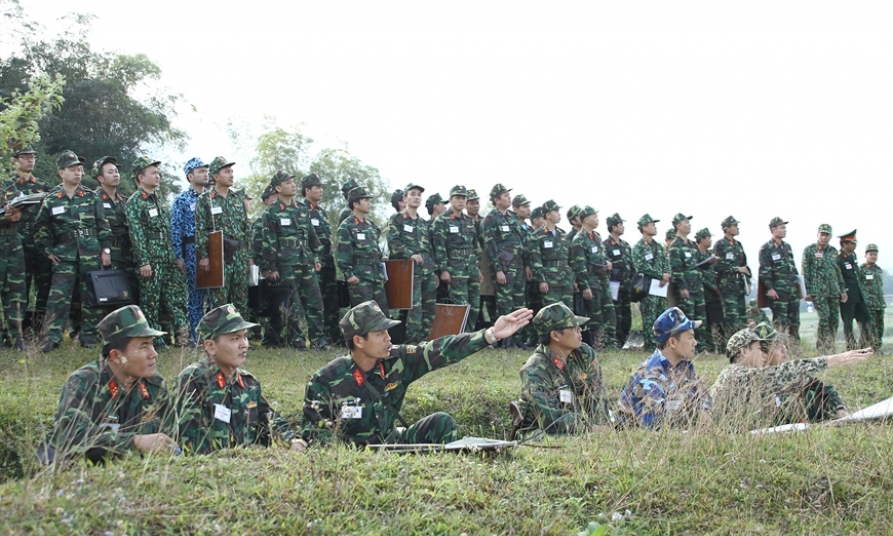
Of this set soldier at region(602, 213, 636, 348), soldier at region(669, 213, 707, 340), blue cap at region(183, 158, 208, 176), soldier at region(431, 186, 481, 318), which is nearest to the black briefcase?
blue cap at region(183, 158, 208, 176)

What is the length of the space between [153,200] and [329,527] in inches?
294

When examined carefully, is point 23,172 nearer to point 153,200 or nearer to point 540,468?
point 153,200

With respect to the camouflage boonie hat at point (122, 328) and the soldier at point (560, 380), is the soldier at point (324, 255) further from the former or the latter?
the camouflage boonie hat at point (122, 328)

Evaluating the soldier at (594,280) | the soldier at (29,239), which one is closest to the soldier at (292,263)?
the soldier at (29,239)

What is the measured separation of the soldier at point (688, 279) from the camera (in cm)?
1576

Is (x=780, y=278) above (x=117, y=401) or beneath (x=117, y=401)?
above

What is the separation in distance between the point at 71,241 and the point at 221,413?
5263 millimetres

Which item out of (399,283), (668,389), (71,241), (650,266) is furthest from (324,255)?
(668,389)

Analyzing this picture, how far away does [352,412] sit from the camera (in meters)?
6.58

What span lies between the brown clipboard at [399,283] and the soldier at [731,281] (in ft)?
20.6

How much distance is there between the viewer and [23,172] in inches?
448

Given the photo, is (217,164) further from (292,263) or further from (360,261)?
(360,261)

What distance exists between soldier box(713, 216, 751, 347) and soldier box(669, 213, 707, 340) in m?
0.45

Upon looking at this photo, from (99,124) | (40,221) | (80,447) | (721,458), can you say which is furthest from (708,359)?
(99,124)
